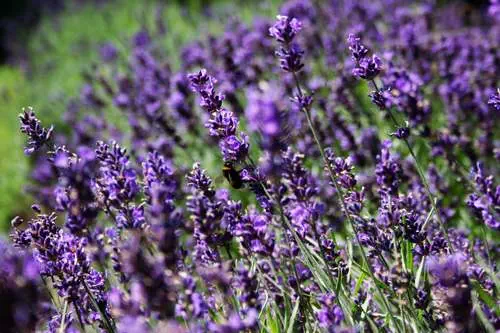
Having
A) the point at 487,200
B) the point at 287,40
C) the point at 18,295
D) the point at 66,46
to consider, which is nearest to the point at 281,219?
the point at 287,40

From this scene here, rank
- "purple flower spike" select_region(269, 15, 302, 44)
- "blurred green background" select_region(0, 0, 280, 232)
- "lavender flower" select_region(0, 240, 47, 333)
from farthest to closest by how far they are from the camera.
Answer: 1. "blurred green background" select_region(0, 0, 280, 232)
2. "purple flower spike" select_region(269, 15, 302, 44)
3. "lavender flower" select_region(0, 240, 47, 333)

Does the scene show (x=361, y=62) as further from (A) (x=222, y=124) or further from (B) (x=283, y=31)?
(A) (x=222, y=124)

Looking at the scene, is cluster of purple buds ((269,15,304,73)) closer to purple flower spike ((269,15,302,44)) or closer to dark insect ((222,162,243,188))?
purple flower spike ((269,15,302,44))

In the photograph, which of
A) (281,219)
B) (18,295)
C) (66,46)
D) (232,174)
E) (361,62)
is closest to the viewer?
(18,295)

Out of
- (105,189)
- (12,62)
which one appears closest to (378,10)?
(105,189)

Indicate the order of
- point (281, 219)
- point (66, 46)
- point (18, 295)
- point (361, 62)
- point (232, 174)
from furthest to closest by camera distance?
1. point (66, 46)
2. point (232, 174)
3. point (361, 62)
4. point (281, 219)
5. point (18, 295)

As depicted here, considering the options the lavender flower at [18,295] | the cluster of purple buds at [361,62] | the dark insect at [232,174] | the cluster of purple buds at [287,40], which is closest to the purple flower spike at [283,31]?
the cluster of purple buds at [287,40]

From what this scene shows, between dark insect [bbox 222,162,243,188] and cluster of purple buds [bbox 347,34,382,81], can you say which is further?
dark insect [bbox 222,162,243,188]

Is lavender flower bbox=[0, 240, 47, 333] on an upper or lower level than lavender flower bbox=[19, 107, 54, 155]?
lower

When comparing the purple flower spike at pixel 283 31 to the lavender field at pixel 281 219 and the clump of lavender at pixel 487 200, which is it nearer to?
the lavender field at pixel 281 219

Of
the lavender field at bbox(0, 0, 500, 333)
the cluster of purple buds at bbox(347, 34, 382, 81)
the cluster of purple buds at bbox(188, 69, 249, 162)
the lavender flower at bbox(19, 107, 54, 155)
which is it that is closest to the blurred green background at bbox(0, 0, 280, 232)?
the lavender field at bbox(0, 0, 500, 333)
